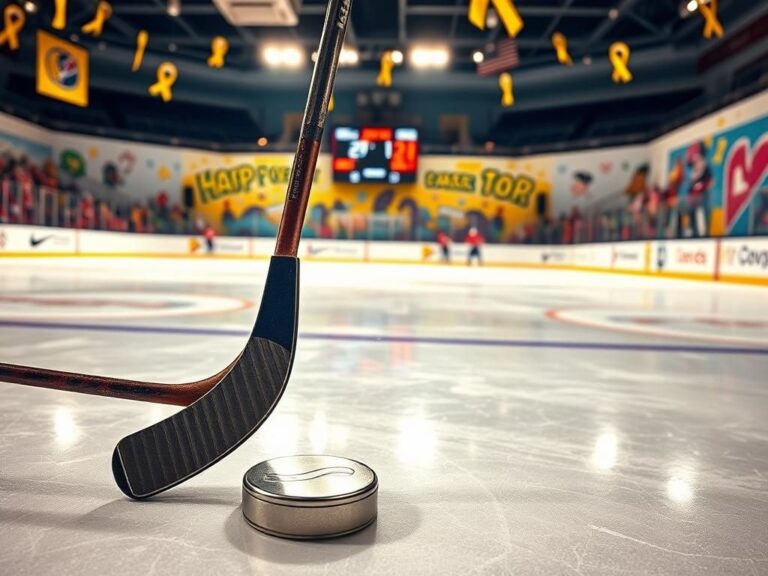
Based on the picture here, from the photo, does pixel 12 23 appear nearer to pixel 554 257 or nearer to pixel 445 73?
pixel 445 73

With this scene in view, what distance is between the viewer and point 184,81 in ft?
76.5

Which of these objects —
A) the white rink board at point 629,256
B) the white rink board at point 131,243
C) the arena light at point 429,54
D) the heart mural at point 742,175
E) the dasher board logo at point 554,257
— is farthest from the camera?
the dasher board logo at point 554,257

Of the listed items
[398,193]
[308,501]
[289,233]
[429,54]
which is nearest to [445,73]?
[398,193]

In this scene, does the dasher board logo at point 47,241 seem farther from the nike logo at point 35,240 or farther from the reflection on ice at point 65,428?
the reflection on ice at point 65,428

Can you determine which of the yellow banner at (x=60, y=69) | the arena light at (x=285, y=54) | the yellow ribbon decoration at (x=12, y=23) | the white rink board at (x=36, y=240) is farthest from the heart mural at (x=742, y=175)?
the yellow banner at (x=60, y=69)

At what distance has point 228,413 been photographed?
0.94 m

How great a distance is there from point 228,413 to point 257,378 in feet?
0.23

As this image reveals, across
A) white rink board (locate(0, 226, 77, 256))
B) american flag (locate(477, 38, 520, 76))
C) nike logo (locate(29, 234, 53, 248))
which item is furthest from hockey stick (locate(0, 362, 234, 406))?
→ american flag (locate(477, 38, 520, 76))

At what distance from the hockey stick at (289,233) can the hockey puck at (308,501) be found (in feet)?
0.62

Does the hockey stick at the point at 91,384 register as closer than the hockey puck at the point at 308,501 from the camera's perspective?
No

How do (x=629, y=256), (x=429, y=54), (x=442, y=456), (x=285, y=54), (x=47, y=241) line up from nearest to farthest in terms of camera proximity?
(x=442, y=456) → (x=47, y=241) → (x=629, y=256) → (x=429, y=54) → (x=285, y=54)

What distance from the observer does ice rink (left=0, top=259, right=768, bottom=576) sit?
2.68ft

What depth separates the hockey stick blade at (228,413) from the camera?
0.91 metres

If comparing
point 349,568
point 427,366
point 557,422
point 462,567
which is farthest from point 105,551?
point 427,366
